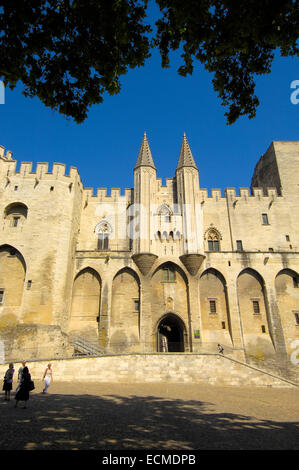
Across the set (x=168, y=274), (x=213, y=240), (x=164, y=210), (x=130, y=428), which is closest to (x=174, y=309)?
(x=168, y=274)

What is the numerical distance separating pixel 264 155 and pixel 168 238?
16219 mm

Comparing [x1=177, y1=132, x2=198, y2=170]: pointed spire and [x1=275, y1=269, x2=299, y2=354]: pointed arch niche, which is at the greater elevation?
[x1=177, y1=132, x2=198, y2=170]: pointed spire

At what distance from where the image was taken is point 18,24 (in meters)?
5.96

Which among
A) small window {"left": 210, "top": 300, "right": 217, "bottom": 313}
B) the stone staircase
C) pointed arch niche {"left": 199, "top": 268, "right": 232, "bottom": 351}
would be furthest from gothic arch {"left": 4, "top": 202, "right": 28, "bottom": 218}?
small window {"left": 210, "top": 300, "right": 217, "bottom": 313}

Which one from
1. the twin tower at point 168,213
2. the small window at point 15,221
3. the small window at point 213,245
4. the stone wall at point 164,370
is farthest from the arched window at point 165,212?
the stone wall at point 164,370

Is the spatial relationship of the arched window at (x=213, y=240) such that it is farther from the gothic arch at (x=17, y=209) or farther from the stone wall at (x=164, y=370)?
the gothic arch at (x=17, y=209)

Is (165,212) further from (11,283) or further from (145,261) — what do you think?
(11,283)

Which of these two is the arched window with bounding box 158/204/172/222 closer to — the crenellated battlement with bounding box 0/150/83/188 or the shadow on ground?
the crenellated battlement with bounding box 0/150/83/188

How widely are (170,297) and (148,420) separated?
15.6 m

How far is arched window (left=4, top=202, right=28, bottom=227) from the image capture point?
22109mm

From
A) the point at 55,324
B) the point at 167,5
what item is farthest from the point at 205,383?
the point at 167,5

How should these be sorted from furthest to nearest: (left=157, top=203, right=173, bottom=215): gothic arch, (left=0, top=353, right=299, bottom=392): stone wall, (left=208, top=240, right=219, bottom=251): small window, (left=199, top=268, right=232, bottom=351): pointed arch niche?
(left=208, top=240, right=219, bottom=251): small window
(left=157, top=203, right=173, bottom=215): gothic arch
(left=199, top=268, right=232, bottom=351): pointed arch niche
(left=0, top=353, right=299, bottom=392): stone wall

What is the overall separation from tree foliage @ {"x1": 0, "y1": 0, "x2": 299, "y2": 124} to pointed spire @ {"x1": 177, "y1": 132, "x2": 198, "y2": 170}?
760 inches

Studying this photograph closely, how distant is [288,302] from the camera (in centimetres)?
2362
